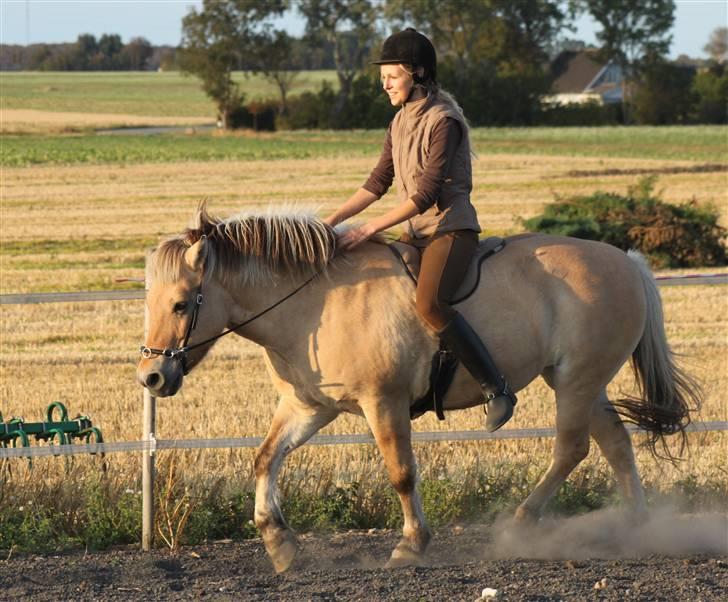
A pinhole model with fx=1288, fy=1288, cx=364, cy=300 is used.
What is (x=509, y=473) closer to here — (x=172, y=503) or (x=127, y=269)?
(x=172, y=503)

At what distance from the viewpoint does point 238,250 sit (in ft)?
20.5

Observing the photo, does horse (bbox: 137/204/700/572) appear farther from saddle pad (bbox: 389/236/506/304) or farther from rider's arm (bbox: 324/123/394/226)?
rider's arm (bbox: 324/123/394/226)

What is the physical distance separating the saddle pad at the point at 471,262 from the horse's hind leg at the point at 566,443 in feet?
2.82

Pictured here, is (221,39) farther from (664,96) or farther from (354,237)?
(354,237)

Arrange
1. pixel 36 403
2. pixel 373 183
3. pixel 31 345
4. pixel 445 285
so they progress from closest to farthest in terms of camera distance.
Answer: pixel 445 285 → pixel 373 183 → pixel 36 403 → pixel 31 345

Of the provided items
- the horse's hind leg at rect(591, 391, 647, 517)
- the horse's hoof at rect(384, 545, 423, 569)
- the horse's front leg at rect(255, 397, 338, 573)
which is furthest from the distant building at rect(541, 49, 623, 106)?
the horse's hoof at rect(384, 545, 423, 569)

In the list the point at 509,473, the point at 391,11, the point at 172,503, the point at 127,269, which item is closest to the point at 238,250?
the point at 172,503

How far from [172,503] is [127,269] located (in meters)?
13.3

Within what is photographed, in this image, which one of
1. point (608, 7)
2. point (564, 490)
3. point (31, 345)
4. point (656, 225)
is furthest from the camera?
point (608, 7)

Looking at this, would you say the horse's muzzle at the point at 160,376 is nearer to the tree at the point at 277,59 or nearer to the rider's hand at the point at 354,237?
the rider's hand at the point at 354,237

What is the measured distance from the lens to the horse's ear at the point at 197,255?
6023mm

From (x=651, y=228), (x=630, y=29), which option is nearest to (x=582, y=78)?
(x=630, y=29)

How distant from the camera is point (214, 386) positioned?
463 inches

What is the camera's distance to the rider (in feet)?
20.2
